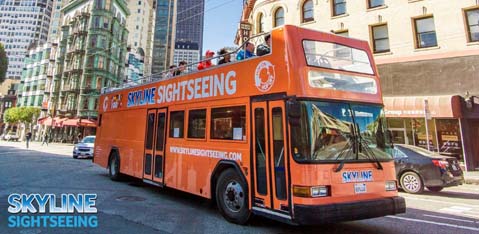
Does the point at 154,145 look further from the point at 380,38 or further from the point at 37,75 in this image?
the point at 37,75

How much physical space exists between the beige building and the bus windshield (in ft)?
36.7

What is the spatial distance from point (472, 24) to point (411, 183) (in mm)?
12175

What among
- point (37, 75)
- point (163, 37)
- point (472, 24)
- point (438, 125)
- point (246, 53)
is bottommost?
point (438, 125)

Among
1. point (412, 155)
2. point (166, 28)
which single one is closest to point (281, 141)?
point (412, 155)

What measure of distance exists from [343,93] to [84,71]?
5236 cm

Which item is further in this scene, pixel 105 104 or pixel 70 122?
pixel 70 122

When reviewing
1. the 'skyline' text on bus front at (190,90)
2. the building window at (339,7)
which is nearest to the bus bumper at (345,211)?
the 'skyline' text on bus front at (190,90)

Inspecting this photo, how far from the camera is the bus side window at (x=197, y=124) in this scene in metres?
6.75

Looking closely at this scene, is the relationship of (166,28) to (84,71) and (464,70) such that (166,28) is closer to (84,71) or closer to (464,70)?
(84,71)

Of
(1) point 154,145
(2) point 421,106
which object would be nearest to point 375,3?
(2) point 421,106

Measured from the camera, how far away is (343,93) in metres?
5.12

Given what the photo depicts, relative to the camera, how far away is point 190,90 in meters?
7.36

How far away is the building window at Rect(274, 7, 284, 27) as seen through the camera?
2328 centimetres

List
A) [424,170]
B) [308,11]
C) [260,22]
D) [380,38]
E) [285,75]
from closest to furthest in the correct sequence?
[285,75]
[424,170]
[380,38]
[308,11]
[260,22]
